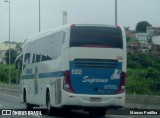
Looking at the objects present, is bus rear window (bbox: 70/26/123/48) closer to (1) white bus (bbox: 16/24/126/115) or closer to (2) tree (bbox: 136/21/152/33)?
(1) white bus (bbox: 16/24/126/115)

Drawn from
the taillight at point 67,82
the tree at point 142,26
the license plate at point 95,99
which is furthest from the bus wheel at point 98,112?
the tree at point 142,26

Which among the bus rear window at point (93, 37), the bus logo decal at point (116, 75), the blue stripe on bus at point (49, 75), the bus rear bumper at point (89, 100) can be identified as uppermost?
the bus rear window at point (93, 37)

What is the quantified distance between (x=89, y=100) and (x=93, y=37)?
2.28m

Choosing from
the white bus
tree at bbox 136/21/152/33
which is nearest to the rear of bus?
the white bus

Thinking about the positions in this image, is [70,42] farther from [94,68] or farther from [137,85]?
[137,85]

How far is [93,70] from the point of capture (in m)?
19.1

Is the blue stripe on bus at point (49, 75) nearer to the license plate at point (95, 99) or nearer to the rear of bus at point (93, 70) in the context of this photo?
the rear of bus at point (93, 70)

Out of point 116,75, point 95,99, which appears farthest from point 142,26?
point 95,99

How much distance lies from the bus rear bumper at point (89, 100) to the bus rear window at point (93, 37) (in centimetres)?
183

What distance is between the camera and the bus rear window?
19.2m

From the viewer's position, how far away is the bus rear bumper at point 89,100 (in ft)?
61.8

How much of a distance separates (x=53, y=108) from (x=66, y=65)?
2944 millimetres

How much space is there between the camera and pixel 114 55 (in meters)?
19.3

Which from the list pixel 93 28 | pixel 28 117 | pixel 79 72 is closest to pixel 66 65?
pixel 79 72
